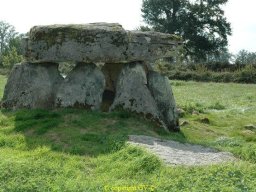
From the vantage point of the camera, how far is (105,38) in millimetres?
17906

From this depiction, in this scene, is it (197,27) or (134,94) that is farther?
(197,27)

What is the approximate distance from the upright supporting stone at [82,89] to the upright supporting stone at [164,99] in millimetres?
2005

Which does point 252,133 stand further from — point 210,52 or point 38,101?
point 210,52

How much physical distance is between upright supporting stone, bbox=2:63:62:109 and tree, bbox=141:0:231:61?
5545cm

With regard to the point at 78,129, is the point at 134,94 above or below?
above

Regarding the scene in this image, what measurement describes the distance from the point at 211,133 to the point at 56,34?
7.10 meters

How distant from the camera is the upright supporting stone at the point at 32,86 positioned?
61.1 ft

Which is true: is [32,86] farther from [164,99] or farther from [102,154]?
[102,154]

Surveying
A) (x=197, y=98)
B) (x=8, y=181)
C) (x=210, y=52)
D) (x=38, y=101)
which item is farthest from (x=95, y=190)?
(x=210, y=52)

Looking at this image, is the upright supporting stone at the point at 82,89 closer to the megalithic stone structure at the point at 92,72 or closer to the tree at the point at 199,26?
the megalithic stone structure at the point at 92,72

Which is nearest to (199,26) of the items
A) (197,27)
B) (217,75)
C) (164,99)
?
(197,27)

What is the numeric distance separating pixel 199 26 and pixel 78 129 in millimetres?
61453

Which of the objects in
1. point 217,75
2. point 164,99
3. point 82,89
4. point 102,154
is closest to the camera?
point 102,154

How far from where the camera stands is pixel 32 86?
18.8 meters
